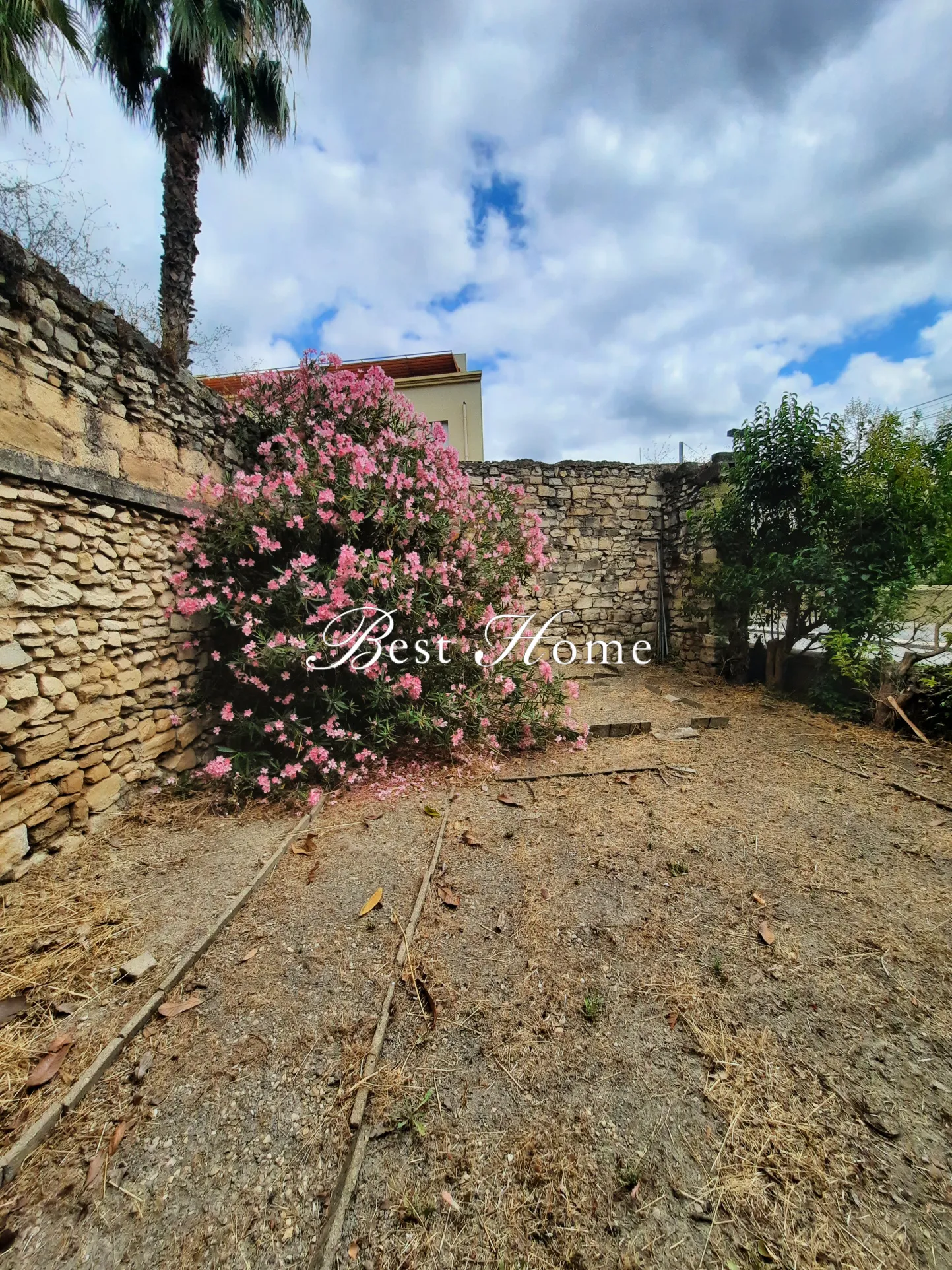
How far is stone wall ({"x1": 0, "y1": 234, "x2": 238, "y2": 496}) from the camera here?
2.54 m

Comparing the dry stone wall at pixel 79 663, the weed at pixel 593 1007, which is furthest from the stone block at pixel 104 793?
the weed at pixel 593 1007

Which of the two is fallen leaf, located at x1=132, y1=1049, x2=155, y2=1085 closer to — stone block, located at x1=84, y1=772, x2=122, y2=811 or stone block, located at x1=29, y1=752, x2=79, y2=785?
stone block, located at x1=29, y1=752, x2=79, y2=785

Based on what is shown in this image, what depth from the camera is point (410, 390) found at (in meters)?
14.1

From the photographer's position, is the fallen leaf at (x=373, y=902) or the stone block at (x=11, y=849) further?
the stone block at (x=11, y=849)

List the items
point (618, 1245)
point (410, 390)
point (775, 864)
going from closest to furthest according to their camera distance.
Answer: point (618, 1245)
point (775, 864)
point (410, 390)

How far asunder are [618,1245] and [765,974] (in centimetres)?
107

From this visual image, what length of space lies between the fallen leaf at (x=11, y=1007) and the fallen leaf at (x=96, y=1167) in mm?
698

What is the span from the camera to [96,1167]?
1.27m

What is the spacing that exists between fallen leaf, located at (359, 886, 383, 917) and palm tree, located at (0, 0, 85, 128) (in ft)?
20.5

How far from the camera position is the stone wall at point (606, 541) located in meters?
8.52

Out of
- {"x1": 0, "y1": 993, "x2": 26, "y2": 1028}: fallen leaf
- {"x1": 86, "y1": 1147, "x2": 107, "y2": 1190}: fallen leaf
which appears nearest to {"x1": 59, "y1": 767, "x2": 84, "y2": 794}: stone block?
{"x1": 0, "y1": 993, "x2": 26, "y2": 1028}: fallen leaf

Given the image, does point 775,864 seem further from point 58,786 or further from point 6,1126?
point 58,786

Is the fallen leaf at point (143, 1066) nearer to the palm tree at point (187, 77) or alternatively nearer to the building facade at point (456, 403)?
the palm tree at point (187, 77)

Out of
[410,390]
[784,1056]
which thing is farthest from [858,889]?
[410,390]
